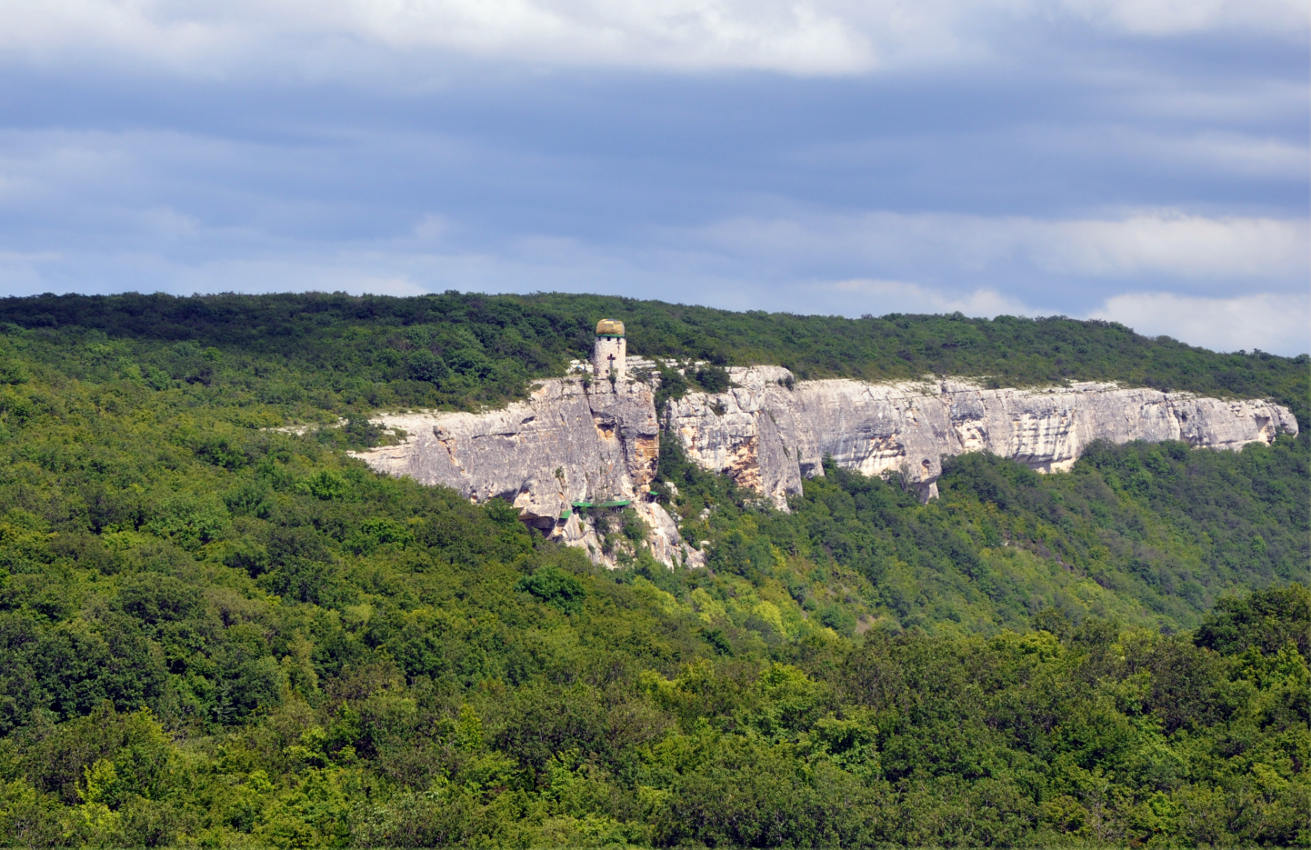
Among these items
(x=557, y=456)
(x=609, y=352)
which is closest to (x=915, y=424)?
(x=609, y=352)

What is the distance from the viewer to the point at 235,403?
60.3 meters

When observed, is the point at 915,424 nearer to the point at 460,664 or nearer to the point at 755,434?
the point at 755,434

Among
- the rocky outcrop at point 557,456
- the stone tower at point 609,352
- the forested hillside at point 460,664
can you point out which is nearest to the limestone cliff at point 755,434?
the rocky outcrop at point 557,456

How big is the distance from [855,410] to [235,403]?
1356 inches

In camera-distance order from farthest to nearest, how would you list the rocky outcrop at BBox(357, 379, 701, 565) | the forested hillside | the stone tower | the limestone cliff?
the stone tower < the limestone cliff < the rocky outcrop at BBox(357, 379, 701, 565) < the forested hillside

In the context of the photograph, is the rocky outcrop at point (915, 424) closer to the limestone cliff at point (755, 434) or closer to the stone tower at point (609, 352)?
the limestone cliff at point (755, 434)

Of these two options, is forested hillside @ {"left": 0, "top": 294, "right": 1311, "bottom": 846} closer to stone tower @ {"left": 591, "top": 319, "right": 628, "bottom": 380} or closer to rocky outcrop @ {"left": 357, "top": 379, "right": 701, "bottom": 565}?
rocky outcrop @ {"left": 357, "top": 379, "right": 701, "bottom": 565}

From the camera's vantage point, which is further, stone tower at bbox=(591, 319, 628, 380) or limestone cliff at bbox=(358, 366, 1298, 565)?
stone tower at bbox=(591, 319, 628, 380)

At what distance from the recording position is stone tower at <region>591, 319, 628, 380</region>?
68.1 m

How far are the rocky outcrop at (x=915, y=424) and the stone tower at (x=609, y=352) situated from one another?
4.29m

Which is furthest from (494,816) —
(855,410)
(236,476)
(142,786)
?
(855,410)

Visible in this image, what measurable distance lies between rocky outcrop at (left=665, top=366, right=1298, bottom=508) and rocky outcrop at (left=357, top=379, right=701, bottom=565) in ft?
16.0

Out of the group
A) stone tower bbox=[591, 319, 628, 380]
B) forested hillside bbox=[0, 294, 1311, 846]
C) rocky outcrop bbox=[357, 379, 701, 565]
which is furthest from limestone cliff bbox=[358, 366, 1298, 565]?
forested hillside bbox=[0, 294, 1311, 846]

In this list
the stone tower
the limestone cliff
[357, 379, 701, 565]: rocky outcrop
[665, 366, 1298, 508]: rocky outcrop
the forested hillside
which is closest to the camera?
the forested hillside
